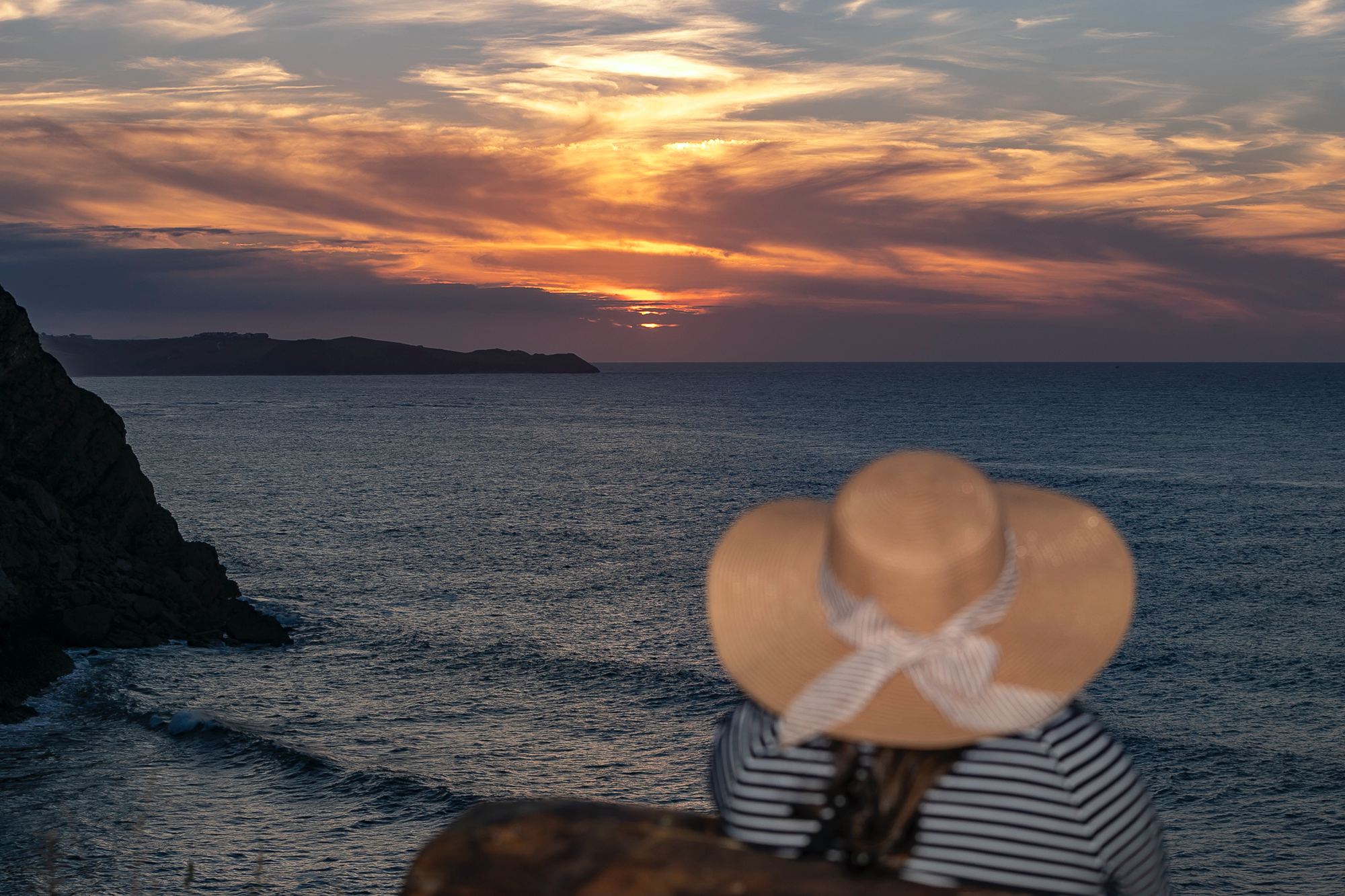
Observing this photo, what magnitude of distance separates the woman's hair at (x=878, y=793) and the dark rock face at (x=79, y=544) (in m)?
25.6

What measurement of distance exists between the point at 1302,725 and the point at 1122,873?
26.9 m

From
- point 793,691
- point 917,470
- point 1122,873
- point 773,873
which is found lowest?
point 1122,873

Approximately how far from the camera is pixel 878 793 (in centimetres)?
200

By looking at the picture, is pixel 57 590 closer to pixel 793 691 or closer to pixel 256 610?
pixel 256 610

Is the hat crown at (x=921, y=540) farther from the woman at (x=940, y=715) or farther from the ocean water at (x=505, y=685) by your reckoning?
the ocean water at (x=505, y=685)

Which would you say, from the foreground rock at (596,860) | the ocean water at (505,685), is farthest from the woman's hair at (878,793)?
the ocean water at (505,685)

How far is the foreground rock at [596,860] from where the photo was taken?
172cm

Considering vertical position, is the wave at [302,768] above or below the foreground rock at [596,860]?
below

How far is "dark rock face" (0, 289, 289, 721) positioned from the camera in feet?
80.3

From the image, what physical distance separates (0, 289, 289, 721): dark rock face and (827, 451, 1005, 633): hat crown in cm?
2565

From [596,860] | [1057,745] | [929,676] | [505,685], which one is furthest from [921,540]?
[505,685]

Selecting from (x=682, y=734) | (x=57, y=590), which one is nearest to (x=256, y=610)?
(x=57, y=590)

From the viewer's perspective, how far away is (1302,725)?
24.8 meters

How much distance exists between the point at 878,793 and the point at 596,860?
0.54m
